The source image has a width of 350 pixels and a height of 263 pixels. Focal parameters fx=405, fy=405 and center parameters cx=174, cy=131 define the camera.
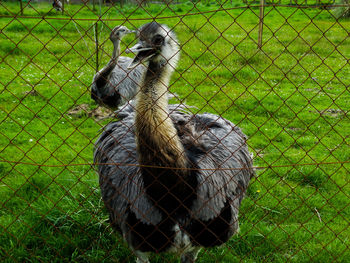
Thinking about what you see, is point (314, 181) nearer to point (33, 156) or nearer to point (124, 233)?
point (124, 233)

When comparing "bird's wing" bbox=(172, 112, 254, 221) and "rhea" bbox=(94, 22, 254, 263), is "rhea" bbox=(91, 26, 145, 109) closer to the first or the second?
"bird's wing" bbox=(172, 112, 254, 221)

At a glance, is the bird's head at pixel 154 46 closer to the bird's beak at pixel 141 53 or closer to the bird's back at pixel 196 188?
the bird's beak at pixel 141 53

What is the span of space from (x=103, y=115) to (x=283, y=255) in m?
3.88

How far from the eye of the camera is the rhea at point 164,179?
8.82ft

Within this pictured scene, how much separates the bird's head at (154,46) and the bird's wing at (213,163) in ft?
2.12

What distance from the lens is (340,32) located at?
36.0ft

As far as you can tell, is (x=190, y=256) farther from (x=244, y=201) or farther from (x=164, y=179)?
(x=244, y=201)

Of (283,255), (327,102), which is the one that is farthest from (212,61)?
(283,255)

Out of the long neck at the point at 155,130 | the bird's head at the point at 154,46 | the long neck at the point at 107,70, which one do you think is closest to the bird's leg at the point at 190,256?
the long neck at the point at 155,130

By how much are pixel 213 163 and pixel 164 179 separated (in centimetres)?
57

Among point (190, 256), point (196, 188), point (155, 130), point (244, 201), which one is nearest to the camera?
point (155, 130)

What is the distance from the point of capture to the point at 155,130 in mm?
2648

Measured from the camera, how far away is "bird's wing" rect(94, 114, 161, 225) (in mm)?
2855

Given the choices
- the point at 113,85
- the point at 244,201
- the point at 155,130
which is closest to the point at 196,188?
the point at 155,130
